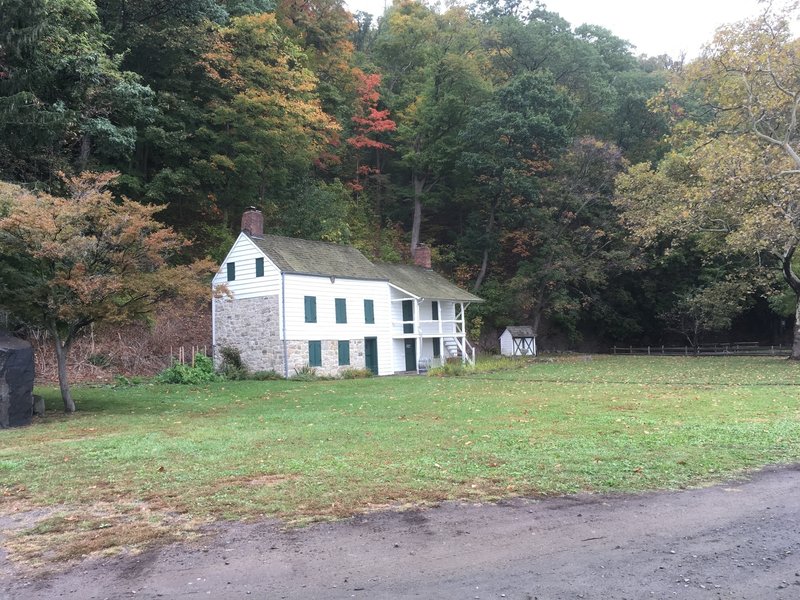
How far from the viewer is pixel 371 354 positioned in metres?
29.7

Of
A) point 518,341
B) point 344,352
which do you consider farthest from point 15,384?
point 518,341

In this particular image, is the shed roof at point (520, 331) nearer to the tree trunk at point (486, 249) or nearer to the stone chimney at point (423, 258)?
the tree trunk at point (486, 249)

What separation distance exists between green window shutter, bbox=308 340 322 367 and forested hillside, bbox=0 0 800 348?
768 cm

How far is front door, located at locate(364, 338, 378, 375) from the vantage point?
2943cm

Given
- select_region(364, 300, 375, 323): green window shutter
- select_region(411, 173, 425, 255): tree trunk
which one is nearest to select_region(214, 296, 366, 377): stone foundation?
select_region(364, 300, 375, 323): green window shutter

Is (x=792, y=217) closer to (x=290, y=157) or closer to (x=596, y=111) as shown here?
(x=290, y=157)

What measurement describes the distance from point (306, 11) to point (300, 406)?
3320 centimetres

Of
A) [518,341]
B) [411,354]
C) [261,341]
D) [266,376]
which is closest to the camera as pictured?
[266,376]

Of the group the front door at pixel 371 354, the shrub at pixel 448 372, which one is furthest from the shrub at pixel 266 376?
the shrub at pixel 448 372

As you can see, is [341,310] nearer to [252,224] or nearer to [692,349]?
[252,224]

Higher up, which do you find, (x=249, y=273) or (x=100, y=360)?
(x=249, y=273)

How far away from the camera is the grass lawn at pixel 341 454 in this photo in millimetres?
6098

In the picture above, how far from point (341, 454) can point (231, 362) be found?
19582 millimetres

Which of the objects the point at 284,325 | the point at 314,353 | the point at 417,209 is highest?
the point at 417,209
